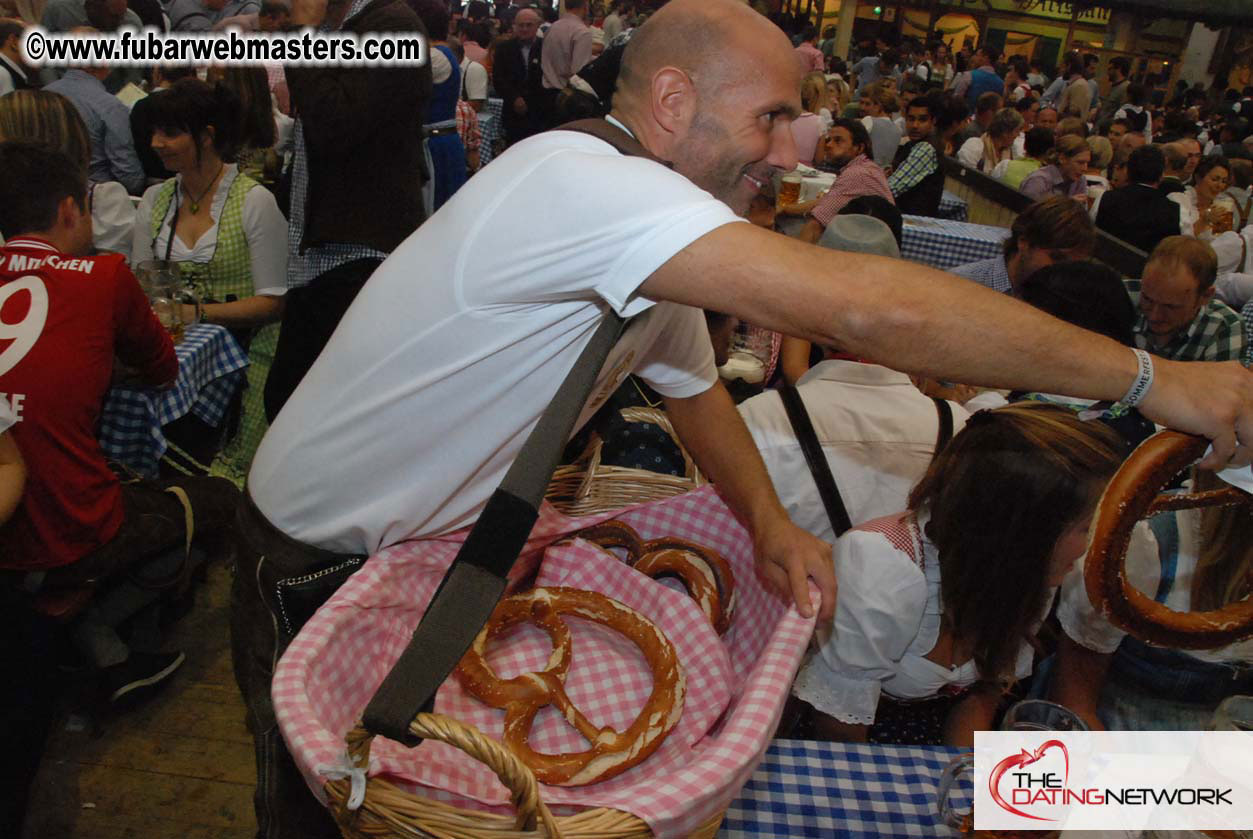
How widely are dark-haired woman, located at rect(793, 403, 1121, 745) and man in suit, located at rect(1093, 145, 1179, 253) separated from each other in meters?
4.38

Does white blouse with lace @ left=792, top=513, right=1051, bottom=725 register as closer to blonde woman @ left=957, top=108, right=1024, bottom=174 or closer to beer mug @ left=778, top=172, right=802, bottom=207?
beer mug @ left=778, top=172, right=802, bottom=207

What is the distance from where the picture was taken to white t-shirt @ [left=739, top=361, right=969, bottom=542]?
6.98 feet

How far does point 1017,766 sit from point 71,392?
7.94 ft

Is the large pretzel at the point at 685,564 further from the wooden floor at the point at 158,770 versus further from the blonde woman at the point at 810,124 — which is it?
the blonde woman at the point at 810,124

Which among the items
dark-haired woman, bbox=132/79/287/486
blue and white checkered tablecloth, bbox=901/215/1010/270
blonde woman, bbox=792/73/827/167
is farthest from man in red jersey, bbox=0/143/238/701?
blonde woman, bbox=792/73/827/167

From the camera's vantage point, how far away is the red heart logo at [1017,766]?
116cm

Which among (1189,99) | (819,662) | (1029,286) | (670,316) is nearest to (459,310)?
(670,316)

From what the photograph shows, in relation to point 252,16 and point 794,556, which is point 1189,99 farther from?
point 794,556

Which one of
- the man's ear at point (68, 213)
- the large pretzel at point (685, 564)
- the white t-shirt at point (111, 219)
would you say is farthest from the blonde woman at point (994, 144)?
the large pretzel at point (685, 564)

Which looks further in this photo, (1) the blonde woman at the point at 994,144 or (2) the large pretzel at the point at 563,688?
(1) the blonde woman at the point at 994,144

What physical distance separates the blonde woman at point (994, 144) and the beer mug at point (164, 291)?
273 inches

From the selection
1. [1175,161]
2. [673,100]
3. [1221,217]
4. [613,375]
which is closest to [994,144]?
[1175,161]

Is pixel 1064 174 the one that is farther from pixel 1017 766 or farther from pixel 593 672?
pixel 593 672

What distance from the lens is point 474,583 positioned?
2.59 ft
